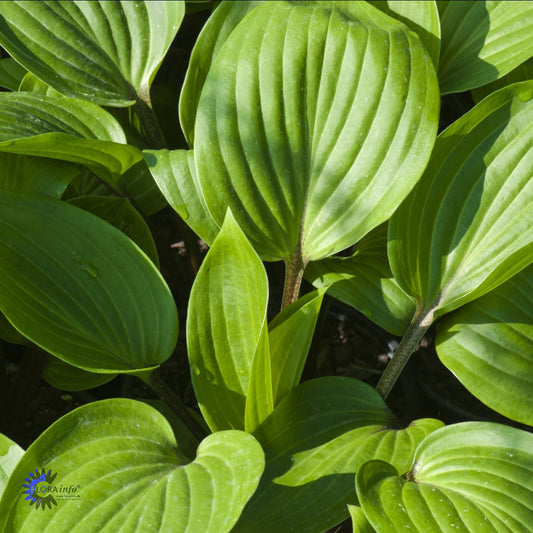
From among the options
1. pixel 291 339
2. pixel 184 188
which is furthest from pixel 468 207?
pixel 184 188

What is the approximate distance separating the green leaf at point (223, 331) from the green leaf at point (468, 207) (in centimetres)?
24

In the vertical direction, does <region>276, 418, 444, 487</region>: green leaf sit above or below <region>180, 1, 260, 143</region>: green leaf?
below

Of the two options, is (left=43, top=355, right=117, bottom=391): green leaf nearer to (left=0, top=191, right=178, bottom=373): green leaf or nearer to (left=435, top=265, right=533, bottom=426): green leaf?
(left=0, top=191, right=178, bottom=373): green leaf

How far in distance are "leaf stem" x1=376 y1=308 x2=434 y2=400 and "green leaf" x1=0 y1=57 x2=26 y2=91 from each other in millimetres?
879

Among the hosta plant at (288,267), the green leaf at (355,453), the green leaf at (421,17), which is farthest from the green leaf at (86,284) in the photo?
the green leaf at (421,17)

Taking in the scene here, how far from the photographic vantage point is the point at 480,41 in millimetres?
1219

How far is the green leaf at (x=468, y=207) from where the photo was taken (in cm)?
100

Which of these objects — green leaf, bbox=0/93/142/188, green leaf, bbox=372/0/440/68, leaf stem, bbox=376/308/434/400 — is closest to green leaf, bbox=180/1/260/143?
green leaf, bbox=0/93/142/188

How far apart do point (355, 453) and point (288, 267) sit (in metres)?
0.32

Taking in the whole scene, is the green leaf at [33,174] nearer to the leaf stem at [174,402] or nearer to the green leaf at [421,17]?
the leaf stem at [174,402]

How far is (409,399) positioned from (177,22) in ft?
2.63

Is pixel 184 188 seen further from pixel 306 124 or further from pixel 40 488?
pixel 40 488

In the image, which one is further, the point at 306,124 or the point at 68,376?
the point at 68,376

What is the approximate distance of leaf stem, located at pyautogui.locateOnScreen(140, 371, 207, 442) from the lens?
1006 millimetres
